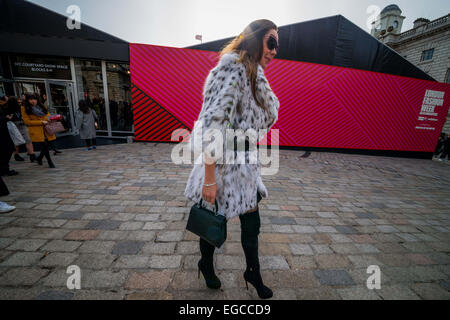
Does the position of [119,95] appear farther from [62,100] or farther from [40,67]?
[40,67]

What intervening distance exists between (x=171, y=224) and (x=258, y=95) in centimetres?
204

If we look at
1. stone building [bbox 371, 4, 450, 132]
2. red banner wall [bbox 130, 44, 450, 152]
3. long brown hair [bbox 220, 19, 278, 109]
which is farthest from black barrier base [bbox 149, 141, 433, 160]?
stone building [bbox 371, 4, 450, 132]

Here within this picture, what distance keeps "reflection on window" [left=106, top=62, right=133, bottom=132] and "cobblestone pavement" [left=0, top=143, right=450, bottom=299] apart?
5.99m

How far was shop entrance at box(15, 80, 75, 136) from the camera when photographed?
28.6 ft

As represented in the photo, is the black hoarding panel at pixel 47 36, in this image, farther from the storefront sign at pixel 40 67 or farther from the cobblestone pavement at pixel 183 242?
the cobblestone pavement at pixel 183 242

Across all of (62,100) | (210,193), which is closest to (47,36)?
(62,100)

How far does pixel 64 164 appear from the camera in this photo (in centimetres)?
485

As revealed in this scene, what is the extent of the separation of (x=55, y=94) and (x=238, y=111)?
11503mm

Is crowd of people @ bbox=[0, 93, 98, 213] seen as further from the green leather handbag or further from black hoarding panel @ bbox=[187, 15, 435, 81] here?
black hoarding panel @ bbox=[187, 15, 435, 81]

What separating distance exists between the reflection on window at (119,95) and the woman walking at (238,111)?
8.98 m

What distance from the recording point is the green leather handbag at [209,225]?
4.02 feet

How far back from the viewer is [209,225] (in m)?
1.25
